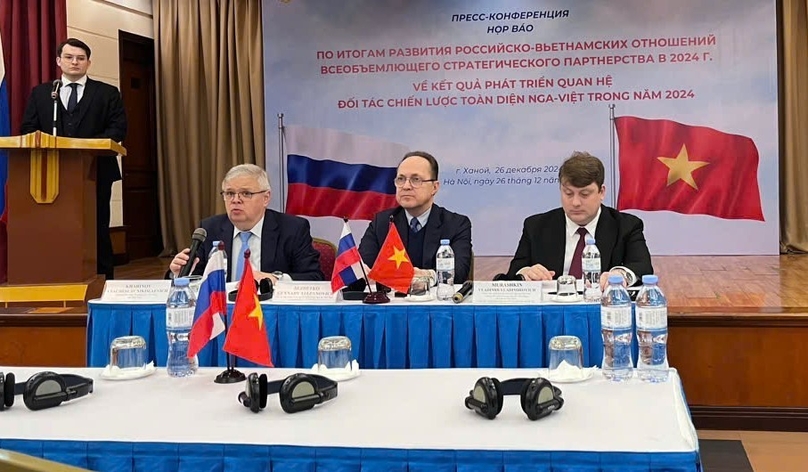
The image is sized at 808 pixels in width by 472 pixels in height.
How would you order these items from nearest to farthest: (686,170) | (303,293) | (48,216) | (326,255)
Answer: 1. (303,293)
2. (326,255)
3. (48,216)
4. (686,170)

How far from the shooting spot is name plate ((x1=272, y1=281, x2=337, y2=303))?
2508mm

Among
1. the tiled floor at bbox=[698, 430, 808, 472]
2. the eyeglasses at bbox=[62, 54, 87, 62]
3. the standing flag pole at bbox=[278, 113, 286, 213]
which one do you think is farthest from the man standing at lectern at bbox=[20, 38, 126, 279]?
the tiled floor at bbox=[698, 430, 808, 472]

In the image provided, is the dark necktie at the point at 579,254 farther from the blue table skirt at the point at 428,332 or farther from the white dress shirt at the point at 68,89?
the white dress shirt at the point at 68,89

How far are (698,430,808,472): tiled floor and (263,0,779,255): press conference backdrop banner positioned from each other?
169 inches

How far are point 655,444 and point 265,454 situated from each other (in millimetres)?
582

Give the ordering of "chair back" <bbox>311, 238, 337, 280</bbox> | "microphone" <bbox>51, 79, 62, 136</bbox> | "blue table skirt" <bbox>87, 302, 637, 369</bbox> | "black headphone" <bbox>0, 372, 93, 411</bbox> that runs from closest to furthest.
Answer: "black headphone" <bbox>0, 372, 93, 411</bbox>
"blue table skirt" <bbox>87, 302, 637, 369</bbox>
"chair back" <bbox>311, 238, 337, 280</bbox>
"microphone" <bbox>51, 79, 62, 136</bbox>

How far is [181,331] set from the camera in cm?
187

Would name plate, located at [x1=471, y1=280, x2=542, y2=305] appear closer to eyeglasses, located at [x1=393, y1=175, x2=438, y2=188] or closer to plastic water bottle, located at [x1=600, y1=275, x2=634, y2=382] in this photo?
plastic water bottle, located at [x1=600, y1=275, x2=634, y2=382]

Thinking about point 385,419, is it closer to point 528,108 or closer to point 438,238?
point 438,238

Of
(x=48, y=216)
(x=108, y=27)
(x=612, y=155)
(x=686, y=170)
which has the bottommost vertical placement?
(x=48, y=216)

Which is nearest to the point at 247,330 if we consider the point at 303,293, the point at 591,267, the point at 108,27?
the point at 303,293

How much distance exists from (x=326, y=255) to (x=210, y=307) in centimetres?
165

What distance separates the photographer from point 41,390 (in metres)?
1.45

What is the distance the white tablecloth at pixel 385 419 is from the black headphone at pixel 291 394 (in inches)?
0.6
